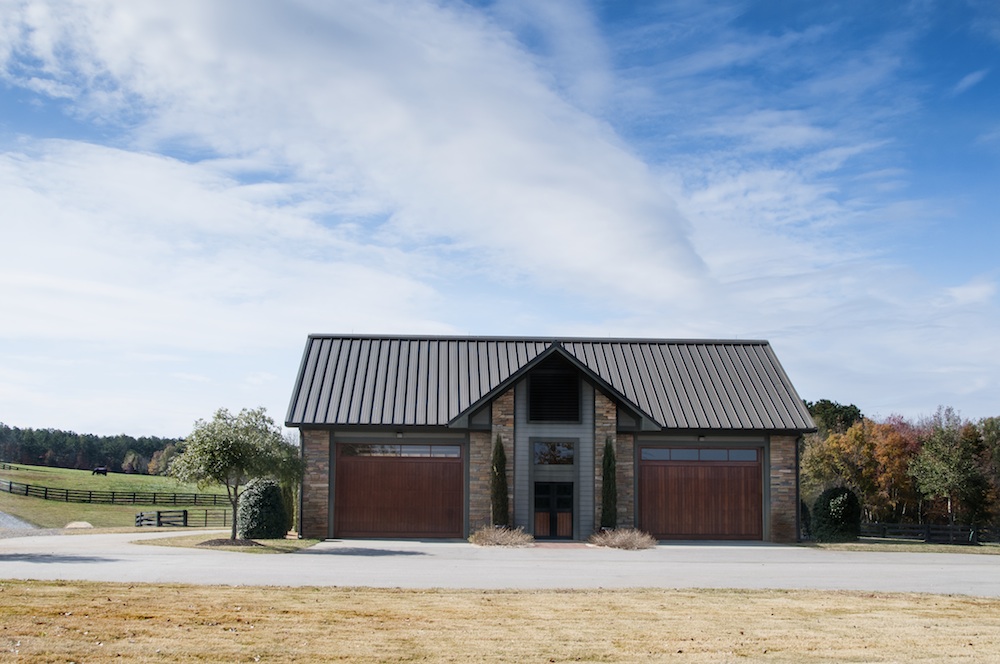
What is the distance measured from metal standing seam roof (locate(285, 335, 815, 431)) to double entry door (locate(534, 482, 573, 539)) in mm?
3802

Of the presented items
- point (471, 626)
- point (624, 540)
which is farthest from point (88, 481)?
point (471, 626)

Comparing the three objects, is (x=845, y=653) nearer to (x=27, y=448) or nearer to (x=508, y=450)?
(x=508, y=450)

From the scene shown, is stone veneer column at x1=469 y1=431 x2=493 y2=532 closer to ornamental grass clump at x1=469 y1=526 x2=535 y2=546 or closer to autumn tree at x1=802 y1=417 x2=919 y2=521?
ornamental grass clump at x1=469 y1=526 x2=535 y2=546

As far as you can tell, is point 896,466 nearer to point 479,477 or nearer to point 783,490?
point 783,490

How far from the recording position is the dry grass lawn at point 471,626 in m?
12.2

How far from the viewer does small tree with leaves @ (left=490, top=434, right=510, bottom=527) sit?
107ft

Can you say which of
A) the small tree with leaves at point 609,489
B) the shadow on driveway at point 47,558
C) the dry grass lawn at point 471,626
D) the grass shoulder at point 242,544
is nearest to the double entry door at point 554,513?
the small tree with leaves at point 609,489

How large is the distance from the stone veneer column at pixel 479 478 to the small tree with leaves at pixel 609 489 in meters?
3.85

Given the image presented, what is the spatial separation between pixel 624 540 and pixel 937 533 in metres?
17.4

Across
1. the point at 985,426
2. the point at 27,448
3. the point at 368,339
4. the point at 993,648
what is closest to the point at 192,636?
the point at 993,648

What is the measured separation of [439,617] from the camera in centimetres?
1471

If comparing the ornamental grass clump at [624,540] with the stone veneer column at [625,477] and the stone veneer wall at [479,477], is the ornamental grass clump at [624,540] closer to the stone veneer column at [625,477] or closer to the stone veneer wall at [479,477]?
the stone veneer column at [625,477]

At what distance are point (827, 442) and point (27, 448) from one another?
85.6m

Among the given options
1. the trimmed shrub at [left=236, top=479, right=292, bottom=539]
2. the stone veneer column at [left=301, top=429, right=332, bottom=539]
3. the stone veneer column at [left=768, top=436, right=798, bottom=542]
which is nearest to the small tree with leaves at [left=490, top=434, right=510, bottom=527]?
the stone veneer column at [left=301, top=429, right=332, bottom=539]
